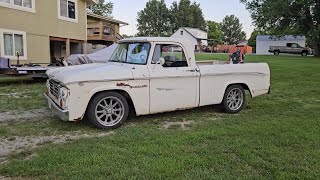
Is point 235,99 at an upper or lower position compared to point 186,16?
lower

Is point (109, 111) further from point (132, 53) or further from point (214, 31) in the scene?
point (214, 31)

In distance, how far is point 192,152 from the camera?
Answer: 4.66m

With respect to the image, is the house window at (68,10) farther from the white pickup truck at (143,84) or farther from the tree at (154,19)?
the tree at (154,19)

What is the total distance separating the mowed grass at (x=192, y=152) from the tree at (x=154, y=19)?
9230 centimetres

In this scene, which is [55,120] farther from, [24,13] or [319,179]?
[24,13]

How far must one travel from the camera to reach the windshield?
641cm

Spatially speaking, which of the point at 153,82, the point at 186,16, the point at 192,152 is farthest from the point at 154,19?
the point at 192,152

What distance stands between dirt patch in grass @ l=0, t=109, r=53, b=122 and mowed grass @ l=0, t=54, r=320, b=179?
25.5 inches

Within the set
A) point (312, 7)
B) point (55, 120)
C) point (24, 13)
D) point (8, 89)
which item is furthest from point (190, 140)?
point (312, 7)

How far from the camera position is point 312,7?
3834cm

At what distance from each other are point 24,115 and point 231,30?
106 meters

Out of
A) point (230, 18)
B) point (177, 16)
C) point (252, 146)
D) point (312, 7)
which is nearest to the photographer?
point (252, 146)

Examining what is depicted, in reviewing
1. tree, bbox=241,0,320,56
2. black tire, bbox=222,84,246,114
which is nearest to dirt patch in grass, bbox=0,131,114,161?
black tire, bbox=222,84,246,114

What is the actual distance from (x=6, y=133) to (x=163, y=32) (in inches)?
3698
